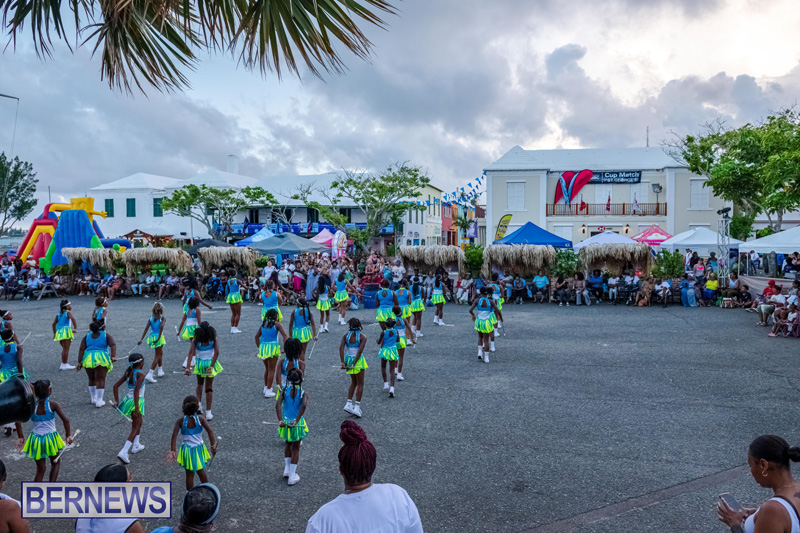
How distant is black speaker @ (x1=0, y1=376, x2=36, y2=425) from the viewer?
1.86 m

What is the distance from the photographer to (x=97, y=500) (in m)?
2.19

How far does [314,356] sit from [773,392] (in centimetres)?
816

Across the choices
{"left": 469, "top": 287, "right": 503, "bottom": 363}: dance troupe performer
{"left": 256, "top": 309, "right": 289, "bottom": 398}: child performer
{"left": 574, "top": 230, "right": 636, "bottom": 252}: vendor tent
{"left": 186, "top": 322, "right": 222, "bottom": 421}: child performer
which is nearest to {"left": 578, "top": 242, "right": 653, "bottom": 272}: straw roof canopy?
{"left": 574, "top": 230, "right": 636, "bottom": 252}: vendor tent

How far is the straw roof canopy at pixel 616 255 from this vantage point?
21.9 m

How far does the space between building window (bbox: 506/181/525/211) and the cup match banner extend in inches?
1360

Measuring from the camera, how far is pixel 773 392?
9.10 m

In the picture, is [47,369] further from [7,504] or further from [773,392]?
[773,392]

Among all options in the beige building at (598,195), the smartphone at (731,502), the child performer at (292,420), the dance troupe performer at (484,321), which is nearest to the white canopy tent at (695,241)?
the beige building at (598,195)

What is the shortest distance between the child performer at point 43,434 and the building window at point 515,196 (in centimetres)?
3183

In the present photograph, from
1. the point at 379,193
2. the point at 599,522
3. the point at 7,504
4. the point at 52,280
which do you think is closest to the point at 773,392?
the point at 599,522

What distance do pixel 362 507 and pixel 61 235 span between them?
28716mm

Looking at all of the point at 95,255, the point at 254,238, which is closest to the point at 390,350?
the point at 95,255

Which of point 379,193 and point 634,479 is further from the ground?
point 379,193

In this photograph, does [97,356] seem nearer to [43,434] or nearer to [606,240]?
[43,434]
